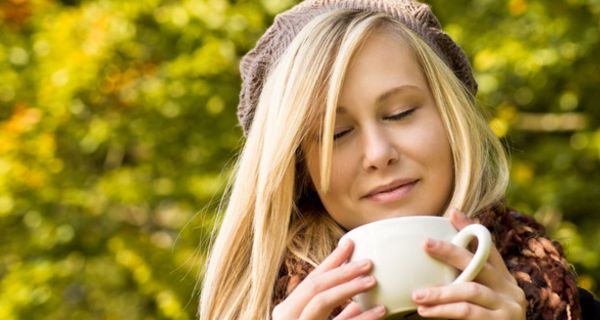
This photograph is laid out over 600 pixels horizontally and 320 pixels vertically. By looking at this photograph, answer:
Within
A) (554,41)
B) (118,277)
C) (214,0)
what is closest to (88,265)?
(118,277)

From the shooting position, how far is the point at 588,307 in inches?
93.2

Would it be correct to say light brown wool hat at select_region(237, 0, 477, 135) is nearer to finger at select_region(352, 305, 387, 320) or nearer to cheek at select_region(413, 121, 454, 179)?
cheek at select_region(413, 121, 454, 179)

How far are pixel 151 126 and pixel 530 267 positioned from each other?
11.3ft

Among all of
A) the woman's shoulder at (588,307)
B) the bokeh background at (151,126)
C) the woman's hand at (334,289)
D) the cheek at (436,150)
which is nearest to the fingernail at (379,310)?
the woman's hand at (334,289)

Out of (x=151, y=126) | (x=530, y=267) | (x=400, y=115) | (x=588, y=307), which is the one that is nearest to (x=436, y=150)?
(x=400, y=115)

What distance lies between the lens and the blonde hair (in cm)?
221

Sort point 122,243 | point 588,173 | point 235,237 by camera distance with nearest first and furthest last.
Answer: point 235,237
point 122,243
point 588,173

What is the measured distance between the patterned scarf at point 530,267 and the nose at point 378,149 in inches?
9.7

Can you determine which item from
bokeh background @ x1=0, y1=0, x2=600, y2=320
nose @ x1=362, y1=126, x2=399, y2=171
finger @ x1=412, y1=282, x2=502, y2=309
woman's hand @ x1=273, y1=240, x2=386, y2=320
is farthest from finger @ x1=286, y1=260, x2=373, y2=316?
bokeh background @ x1=0, y1=0, x2=600, y2=320

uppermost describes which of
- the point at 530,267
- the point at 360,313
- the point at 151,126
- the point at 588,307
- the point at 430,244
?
the point at 430,244

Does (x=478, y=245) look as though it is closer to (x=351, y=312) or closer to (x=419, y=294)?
(x=419, y=294)

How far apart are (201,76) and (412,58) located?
3.02 meters

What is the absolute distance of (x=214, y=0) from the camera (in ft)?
16.6

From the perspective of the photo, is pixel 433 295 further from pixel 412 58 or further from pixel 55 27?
pixel 55 27
